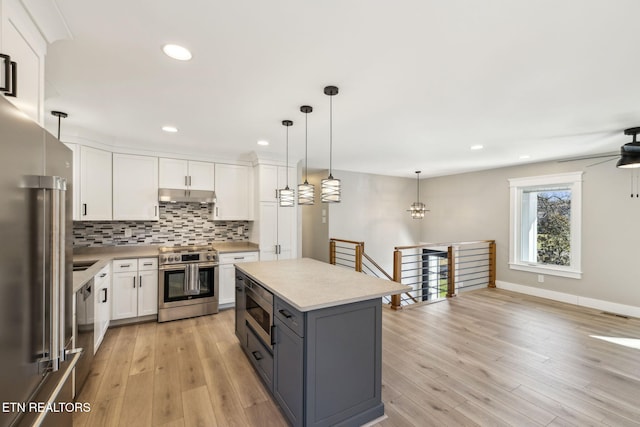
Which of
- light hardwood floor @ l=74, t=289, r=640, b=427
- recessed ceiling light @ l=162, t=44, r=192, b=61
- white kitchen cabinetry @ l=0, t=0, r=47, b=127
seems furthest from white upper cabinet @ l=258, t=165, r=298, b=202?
white kitchen cabinetry @ l=0, t=0, r=47, b=127

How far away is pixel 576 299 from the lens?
4.63m

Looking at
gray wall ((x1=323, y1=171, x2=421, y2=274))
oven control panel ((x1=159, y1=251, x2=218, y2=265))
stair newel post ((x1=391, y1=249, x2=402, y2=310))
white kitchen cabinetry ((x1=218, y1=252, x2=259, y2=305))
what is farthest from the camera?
gray wall ((x1=323, y1=171, x2=421, y2=274))

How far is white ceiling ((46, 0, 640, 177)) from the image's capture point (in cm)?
144

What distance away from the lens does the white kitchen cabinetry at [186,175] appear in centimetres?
425

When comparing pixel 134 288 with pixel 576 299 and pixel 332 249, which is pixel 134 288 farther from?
pixel 576 299

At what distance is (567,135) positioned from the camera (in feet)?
11.4

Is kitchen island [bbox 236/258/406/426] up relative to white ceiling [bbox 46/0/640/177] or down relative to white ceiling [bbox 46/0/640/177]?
down

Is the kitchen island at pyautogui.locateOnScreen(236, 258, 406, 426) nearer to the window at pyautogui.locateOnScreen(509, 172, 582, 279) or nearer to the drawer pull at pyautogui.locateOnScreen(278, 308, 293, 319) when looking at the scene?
the drawer pull at pyautogui.locateOnScreen(278, 308, 293, 319)

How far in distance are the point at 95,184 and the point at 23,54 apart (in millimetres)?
2887

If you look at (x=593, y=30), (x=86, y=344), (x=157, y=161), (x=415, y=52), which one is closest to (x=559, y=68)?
(x=593, y=30)

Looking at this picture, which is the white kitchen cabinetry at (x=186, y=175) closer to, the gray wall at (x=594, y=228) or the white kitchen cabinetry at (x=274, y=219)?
the white kitchen cabinetry at (x=274, y=219)

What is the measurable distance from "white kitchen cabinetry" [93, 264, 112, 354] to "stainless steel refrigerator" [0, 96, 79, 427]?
6.33ft

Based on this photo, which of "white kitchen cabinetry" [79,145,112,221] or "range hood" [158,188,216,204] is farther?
"range hood" [158,188,216,204]

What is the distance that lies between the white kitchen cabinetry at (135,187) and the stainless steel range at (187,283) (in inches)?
25.3
